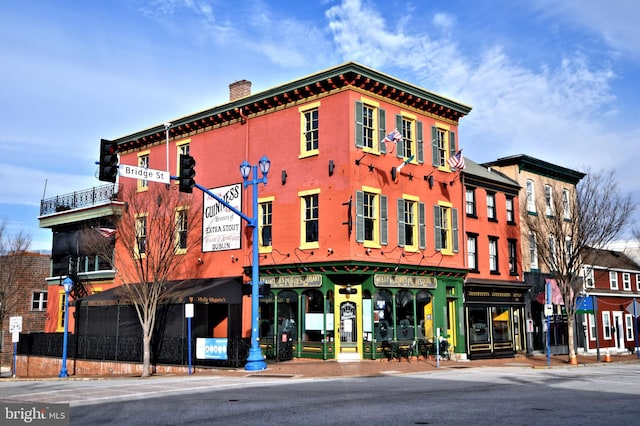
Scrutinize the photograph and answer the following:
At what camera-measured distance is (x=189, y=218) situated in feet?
104

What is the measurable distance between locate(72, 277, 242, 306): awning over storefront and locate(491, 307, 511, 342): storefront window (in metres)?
13.7

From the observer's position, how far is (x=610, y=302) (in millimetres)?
43281

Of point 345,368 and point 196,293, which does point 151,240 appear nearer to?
point 196,293

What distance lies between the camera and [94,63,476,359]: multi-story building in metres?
26.6

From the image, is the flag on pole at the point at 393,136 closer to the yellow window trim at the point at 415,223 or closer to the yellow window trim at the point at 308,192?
the yellow window trim at the point at 415,223

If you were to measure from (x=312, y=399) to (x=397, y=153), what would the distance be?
17363mm

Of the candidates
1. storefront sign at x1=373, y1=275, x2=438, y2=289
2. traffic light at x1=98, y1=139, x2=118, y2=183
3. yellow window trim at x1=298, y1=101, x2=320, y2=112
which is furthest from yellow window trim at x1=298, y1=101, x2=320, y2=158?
traffic light at x1=98, y1=139, x2=118, y2=183

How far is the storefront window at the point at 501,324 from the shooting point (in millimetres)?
33094

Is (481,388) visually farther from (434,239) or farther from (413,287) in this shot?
(434,239)

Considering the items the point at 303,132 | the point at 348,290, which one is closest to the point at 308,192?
the point at 303,132

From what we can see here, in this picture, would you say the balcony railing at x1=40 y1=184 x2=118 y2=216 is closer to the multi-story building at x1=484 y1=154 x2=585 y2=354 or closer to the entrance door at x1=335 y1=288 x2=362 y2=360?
the entrance door at x1=335 y1=288 x2=362 y2=360

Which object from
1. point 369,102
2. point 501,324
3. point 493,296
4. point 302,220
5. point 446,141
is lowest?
point 501,324

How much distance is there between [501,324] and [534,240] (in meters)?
5.42

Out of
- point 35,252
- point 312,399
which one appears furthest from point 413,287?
point 35,252
